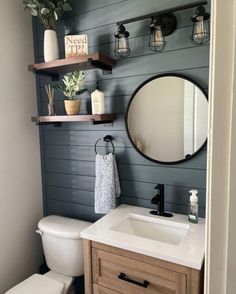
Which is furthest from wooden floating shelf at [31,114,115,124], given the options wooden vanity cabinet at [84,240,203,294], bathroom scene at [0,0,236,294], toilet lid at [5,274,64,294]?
toilet lid at [5,274,64,294]

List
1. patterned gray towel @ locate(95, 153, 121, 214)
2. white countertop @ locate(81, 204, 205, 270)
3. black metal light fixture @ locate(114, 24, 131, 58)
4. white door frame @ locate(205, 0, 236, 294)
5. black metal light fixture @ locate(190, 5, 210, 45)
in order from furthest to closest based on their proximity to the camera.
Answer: patterned gray towel @ locate(95, 153, 121, 214), black metal light fixture @ locate(114, 24, 131, 58), black metal light fixture @ locate(190, 5, 210, 45), white countertop @ locate(81, 204, 205, 270), white door frame @ locate(205, 0, 236, 294)

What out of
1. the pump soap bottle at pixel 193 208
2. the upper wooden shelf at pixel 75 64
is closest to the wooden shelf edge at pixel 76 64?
the upper wooden shelf at pixel 75 64

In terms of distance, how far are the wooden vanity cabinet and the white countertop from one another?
0.04 m

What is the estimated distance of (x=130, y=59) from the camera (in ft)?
4.95

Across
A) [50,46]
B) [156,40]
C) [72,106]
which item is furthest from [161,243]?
[50,46]

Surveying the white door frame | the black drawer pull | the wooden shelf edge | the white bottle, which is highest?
the wooden shelf edge

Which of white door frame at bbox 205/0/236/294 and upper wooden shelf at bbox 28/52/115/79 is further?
upper wooden shelf at bbox 28/52/115/79

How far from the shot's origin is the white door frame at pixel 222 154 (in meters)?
0.37

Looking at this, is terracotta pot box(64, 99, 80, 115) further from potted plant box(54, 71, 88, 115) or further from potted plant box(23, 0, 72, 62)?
potted plant box(23, 0, 72, 62)

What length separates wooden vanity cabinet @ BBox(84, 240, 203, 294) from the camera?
1.01m

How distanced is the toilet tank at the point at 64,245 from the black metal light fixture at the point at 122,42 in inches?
46.2

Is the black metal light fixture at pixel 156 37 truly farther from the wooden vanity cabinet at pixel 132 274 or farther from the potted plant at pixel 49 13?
the wooden vanity cabinet at pixel 132 274

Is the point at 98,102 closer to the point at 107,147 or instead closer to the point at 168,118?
the point at 107,147

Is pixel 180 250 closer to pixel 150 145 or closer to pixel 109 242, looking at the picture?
pixel 109 242
